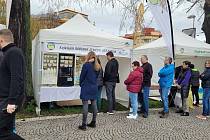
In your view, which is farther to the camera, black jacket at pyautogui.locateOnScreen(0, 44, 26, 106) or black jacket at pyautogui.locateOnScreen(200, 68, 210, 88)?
black jacket at pyautogui.locateOnScreen(200, 68, 210, 88)

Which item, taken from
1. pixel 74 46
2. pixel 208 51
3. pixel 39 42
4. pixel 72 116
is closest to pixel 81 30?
pixel 74 46

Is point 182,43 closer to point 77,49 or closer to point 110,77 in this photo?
point 110,77

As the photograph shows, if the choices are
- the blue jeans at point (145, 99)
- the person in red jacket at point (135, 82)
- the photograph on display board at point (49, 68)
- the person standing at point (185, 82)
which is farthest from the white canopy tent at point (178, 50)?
the photograph on display board at point (49, 68)

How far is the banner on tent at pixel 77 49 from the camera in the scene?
932 cm

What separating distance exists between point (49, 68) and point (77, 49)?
3.52 ft

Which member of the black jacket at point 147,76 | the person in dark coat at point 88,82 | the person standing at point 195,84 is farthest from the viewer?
the person standing at point 195,84

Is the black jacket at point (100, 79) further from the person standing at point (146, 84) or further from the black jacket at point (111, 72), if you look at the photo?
the person standing at point (146, 84)

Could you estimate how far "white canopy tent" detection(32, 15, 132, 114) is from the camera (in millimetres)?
9305

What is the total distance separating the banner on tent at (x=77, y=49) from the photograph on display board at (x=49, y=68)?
0.60m

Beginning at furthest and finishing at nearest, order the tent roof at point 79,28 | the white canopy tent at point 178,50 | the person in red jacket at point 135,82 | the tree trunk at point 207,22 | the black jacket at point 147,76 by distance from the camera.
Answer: the tree trunk at point 207,22 < the white canopy tent at point 178,50 < the tent roof at point 79,28 < the black jacket at point 147,76 < the person in red jacket at point 135,82

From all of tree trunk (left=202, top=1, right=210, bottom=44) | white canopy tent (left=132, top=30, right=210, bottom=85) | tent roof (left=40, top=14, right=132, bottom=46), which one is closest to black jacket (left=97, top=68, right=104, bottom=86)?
tent roof (left=40, top=14, right=132, bottom=46)

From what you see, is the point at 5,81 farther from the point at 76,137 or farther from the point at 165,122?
the point at 165,122

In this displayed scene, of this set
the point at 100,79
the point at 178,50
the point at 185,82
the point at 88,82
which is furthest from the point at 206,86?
the point at 88,82

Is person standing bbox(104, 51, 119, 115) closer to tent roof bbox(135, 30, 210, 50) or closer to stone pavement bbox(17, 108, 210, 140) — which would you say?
stone pavement bbox(17, 108, 210, 140)
